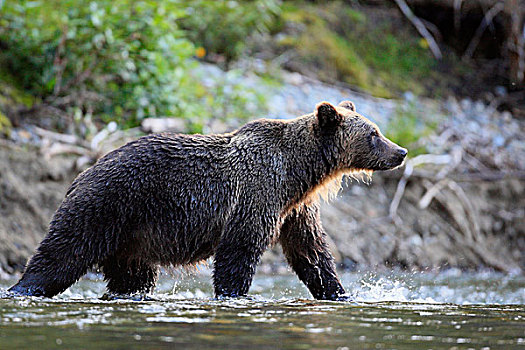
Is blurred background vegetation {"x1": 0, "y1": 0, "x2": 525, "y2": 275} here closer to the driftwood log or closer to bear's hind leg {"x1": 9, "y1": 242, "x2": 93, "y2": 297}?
the driftwood log

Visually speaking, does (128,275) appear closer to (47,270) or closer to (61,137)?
A: (47,270)

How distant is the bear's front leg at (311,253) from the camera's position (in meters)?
7.07

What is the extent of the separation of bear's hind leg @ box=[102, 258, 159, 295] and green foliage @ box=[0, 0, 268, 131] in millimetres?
4261

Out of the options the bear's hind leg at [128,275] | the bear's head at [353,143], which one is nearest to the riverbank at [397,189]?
the bear's hind leg at [128,275]

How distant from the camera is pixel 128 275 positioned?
22.5ft

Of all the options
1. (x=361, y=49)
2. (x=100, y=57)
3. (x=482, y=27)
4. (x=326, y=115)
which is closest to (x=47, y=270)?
(x=326, y=115)

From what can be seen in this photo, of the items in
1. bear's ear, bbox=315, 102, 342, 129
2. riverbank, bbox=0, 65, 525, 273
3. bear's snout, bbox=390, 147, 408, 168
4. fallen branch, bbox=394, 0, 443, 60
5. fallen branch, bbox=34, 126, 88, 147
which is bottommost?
riverbank, bbox=0, 65, 525, 273

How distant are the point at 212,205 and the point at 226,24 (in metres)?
8.77

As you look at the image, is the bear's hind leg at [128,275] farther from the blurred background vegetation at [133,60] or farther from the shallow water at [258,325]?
the blurred background vegetation at [133,60]

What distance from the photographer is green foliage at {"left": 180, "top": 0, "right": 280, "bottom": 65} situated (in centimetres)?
1461

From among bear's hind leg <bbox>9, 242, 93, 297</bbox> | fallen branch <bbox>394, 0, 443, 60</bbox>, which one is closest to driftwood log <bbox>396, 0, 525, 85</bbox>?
fallen branch <bbox>394, 0, 443, 60</bbox>

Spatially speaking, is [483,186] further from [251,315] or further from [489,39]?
[251,315]

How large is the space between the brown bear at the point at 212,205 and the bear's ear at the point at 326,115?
1 cm

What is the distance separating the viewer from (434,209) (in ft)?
40.6
